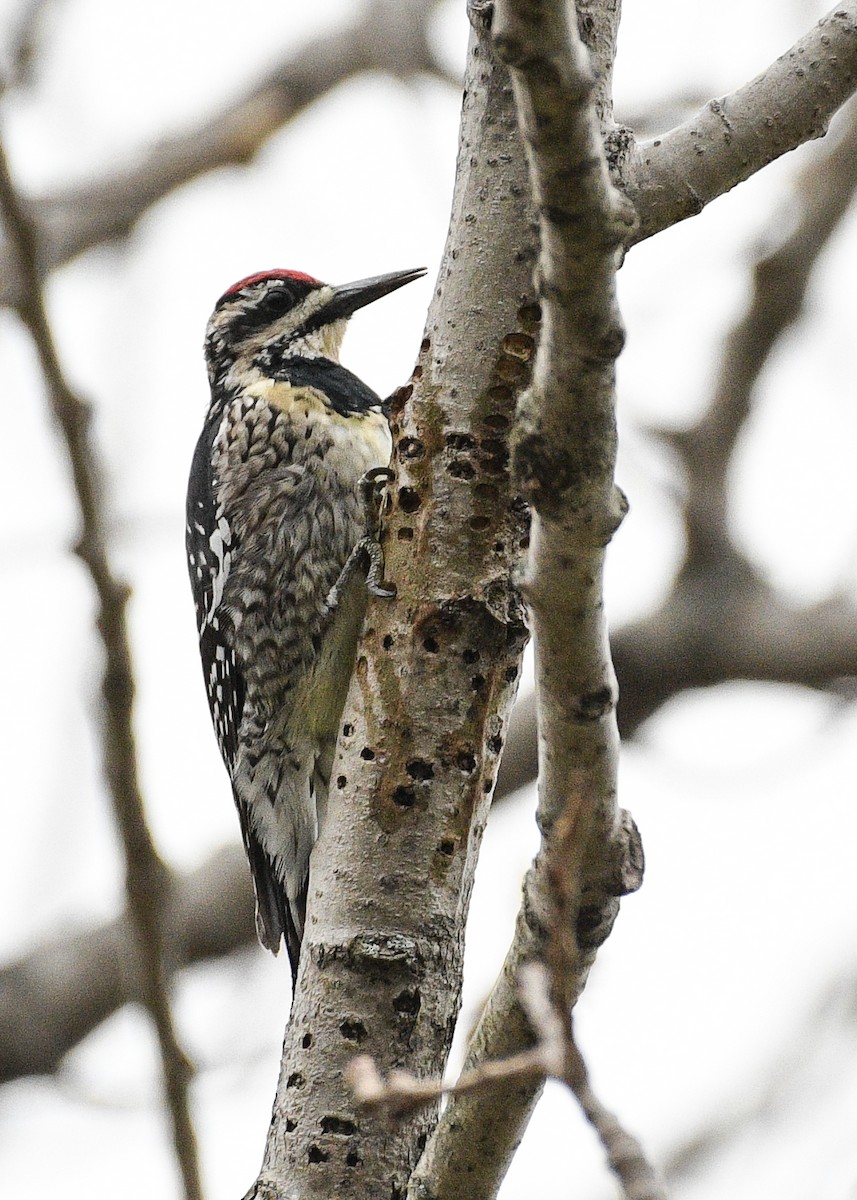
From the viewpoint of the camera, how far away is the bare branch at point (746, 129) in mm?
2334

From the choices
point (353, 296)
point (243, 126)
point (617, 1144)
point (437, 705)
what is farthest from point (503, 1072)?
point (243, 126)

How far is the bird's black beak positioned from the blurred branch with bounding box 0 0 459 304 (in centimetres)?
298

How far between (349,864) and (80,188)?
5.96 metres

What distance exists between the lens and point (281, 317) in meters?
4.63

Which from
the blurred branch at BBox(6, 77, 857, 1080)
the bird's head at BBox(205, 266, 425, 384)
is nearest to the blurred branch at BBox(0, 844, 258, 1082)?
the blurred branch at BBox(6, 77, 857, 1080)

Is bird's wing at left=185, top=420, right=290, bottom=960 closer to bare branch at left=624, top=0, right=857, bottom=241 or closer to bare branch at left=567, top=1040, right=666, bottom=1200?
bare branch at left=624, top=0, right=857, bottom=241

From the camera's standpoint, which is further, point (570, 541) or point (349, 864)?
point (349, 864)

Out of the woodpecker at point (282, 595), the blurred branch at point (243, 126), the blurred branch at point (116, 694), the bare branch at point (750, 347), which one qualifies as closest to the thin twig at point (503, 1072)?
the blurred branch at point (116, 694)

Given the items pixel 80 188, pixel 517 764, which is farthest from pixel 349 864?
pixel 80 188

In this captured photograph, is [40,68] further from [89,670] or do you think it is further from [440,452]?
[89,670]

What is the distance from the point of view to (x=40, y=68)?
675 centimetres

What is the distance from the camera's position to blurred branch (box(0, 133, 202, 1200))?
1.61 meters

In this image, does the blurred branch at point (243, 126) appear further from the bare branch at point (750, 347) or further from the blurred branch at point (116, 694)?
the blurred branch at point (116, 694)

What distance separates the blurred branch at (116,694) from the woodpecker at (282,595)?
1.74 m
